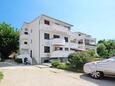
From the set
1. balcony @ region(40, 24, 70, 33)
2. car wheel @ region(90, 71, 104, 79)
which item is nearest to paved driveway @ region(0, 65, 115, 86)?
car wheel @ region(90, 71, 104, 79)

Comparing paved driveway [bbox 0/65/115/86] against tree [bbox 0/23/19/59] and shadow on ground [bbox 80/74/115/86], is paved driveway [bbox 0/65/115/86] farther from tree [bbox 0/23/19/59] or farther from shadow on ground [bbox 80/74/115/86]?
tree [bbox 0/23/19/59]

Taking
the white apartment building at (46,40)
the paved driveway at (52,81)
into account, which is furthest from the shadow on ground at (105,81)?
the white apartment building at (46,40)

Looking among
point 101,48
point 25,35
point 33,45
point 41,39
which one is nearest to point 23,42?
point 25,35

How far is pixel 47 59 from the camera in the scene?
30.7 meters

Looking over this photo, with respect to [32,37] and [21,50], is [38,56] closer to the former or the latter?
[32,37]

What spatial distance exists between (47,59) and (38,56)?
2.18 metres

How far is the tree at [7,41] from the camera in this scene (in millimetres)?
39250

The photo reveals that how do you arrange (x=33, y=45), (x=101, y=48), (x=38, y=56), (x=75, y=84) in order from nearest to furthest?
(x=75, y=84)
(x=38, y=56)
(x=33, y=45)
(x=101, y=48)

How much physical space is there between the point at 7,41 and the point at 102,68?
32.8 m

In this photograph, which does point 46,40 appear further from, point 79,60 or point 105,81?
point 105,81

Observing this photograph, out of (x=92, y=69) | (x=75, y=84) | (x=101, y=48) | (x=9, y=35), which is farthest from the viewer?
(x=101, y=48)

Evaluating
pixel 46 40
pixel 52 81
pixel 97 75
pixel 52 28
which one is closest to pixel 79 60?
pixel 97 75

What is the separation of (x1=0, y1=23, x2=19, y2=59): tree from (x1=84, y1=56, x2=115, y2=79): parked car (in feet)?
101

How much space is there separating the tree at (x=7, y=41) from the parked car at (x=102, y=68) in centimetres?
3093
